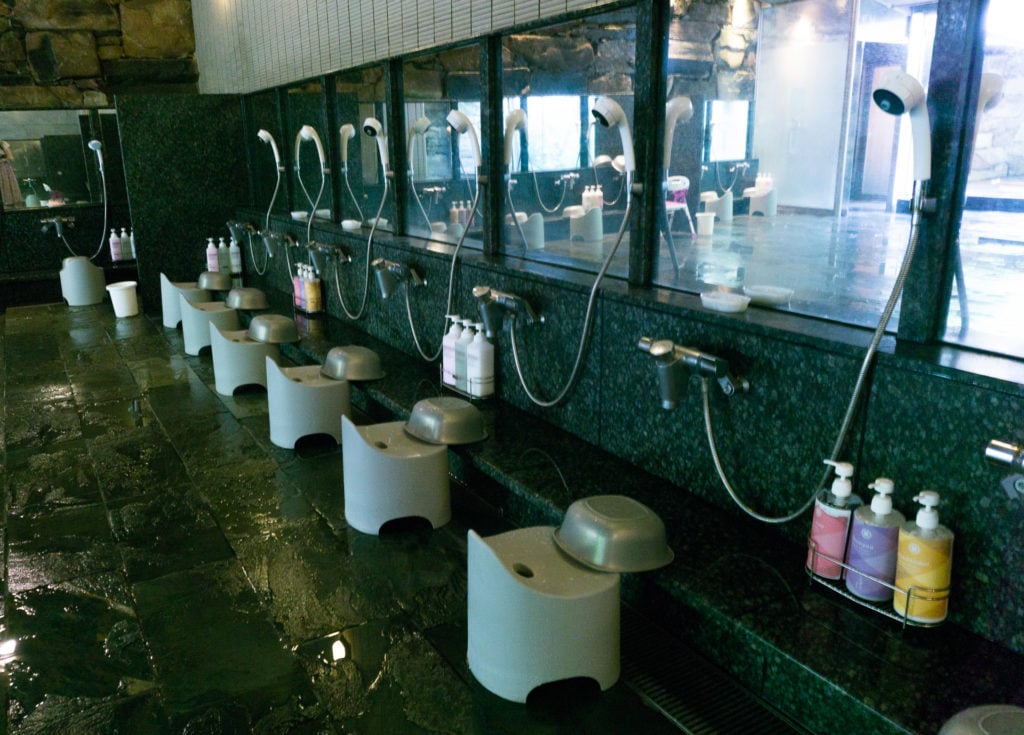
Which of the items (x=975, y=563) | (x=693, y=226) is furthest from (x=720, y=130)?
(x=975, y=563)

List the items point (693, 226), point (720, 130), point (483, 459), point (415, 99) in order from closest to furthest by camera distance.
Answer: point (720, 130) → point (693, 226) → point (483, 459) → point (415, 99)

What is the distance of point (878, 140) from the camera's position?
2320 mm

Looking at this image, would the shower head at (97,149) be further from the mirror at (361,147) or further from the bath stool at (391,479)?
the bath stool at (391,479)

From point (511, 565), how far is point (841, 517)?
3.07 ft

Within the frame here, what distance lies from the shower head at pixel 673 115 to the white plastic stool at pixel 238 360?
317 centimetres

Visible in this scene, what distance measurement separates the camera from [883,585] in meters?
2.16

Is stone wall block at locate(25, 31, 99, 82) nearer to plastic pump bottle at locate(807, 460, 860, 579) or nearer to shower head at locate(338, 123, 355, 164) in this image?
shower head at locate(338, 123, 355, 164)

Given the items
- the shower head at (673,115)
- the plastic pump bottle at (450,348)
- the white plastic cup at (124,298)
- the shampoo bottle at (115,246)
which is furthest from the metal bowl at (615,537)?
the shampoo bottle at (115,246)

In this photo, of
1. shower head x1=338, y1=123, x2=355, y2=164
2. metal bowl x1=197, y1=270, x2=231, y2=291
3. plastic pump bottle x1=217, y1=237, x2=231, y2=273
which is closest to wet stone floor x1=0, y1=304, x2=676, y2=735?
shower head x1=338, y1=123, x2=355, y2=164

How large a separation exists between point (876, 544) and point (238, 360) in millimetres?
4226

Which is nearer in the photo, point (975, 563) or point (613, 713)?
point (975, 563)

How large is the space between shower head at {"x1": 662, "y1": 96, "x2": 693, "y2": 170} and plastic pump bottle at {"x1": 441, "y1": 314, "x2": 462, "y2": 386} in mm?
1442

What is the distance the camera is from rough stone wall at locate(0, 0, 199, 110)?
9.09m

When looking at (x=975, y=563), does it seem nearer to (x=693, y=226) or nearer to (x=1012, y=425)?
(x=1012, y=425)
